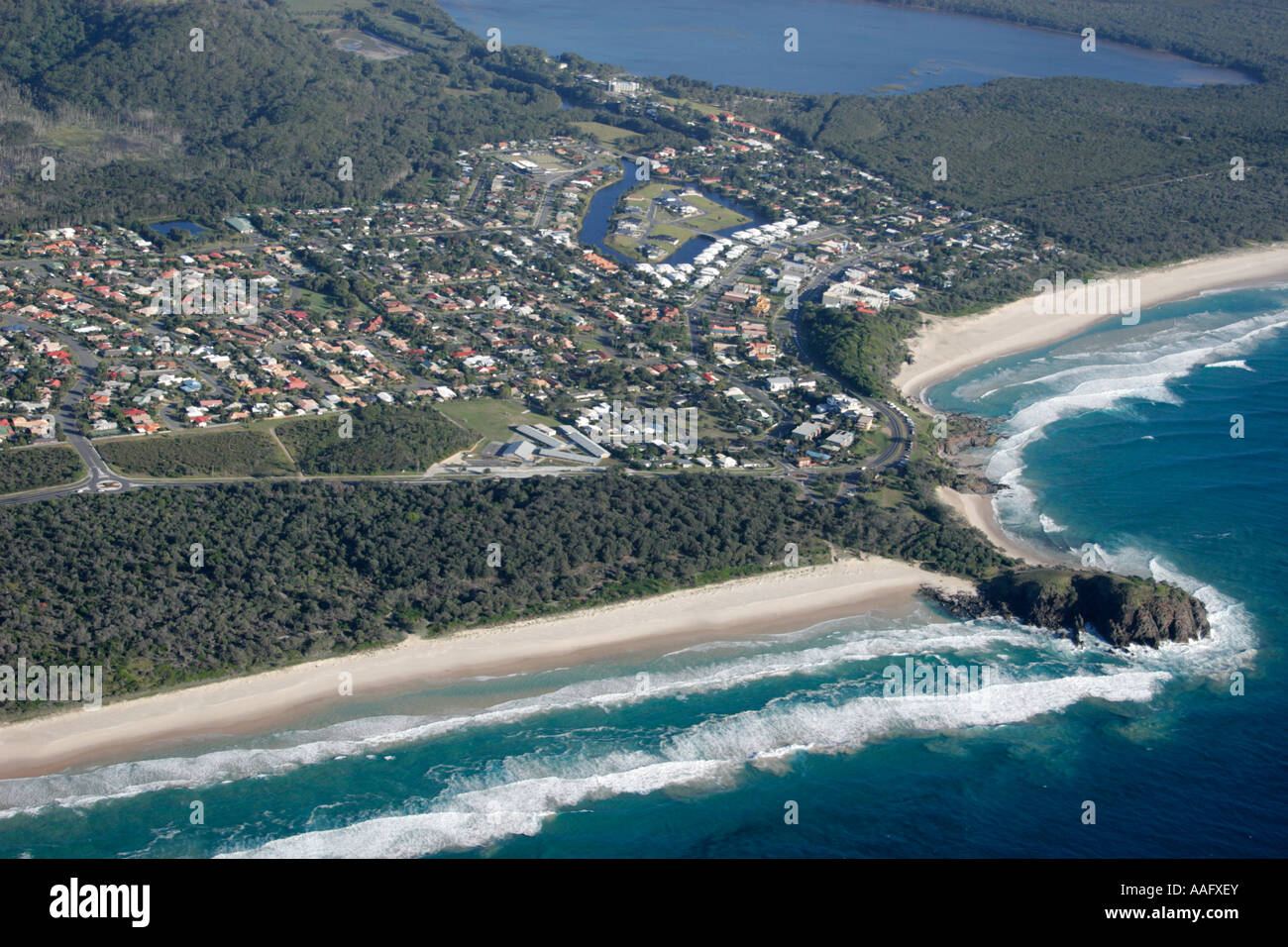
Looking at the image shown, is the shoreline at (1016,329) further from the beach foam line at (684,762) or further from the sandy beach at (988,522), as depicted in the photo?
the beach foam line at (684,762)

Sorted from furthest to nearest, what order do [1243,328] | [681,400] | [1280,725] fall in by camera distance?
[1243,328] < [681,400] < [1280,725]

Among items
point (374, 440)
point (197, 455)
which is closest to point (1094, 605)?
point (374, 440)

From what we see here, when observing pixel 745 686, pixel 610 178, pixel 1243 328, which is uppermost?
pixel 610 178

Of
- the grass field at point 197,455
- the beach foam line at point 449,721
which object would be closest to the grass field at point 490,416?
the grass field at point 197,455

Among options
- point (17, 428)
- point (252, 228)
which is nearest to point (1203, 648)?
point (17, 428)

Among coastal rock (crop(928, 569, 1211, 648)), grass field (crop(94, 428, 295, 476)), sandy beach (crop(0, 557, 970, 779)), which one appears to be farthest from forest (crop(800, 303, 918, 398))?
grass field (crop(94, 428, 295, 476))

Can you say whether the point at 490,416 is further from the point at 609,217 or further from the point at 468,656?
the point at 609,217
